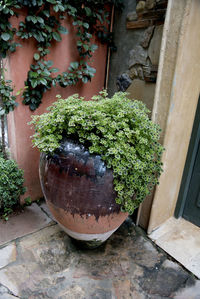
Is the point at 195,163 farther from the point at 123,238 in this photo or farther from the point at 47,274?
the point at 47,274

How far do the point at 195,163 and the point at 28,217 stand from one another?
5.43 feet

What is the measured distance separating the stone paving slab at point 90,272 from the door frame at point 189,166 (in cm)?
53

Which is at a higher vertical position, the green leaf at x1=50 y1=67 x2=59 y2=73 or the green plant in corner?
the green leaf at x1=50 y1=67 x2=59 y2=73

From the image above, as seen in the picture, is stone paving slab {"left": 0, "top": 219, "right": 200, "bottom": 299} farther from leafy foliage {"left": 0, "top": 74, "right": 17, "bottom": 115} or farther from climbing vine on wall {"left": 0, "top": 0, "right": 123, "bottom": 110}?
climbing vine on wall {"left": 0, "top": 0, "right": 123, "bottom": 110}

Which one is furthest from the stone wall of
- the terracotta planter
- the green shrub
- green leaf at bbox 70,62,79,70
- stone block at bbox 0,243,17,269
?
stone block at bbox 0,243,17,269

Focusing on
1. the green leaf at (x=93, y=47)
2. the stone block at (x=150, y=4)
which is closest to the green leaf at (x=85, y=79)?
the green leaf at (x=93, y=47)

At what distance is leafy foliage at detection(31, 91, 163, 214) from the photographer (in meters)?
1.26

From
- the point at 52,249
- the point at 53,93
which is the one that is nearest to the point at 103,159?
the point at 52,249

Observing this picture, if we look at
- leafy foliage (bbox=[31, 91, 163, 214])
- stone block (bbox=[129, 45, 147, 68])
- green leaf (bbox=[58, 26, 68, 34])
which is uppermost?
green leaf (bbox=[58, 26, 68, 34])

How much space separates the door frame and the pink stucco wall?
1.09 meters

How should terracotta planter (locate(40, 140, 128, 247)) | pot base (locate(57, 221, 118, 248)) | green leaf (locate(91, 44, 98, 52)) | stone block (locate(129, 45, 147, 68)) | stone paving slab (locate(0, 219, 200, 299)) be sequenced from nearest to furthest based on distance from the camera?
terracotta planter (locate(40, 140, 128, 247))
stone paving slab (locate(0, 219, 200, 299))
pot base (locate(57, 221, 118, 248))
stone block (locate(129, 45, 147, 68))
green leaf (locate(91, 44, 98, 52))

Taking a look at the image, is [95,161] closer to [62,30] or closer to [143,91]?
[143,91]

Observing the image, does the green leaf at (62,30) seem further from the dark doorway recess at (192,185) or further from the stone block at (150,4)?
the dark doorway recess at (192,185)

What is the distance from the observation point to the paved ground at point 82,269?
4.50 ft
